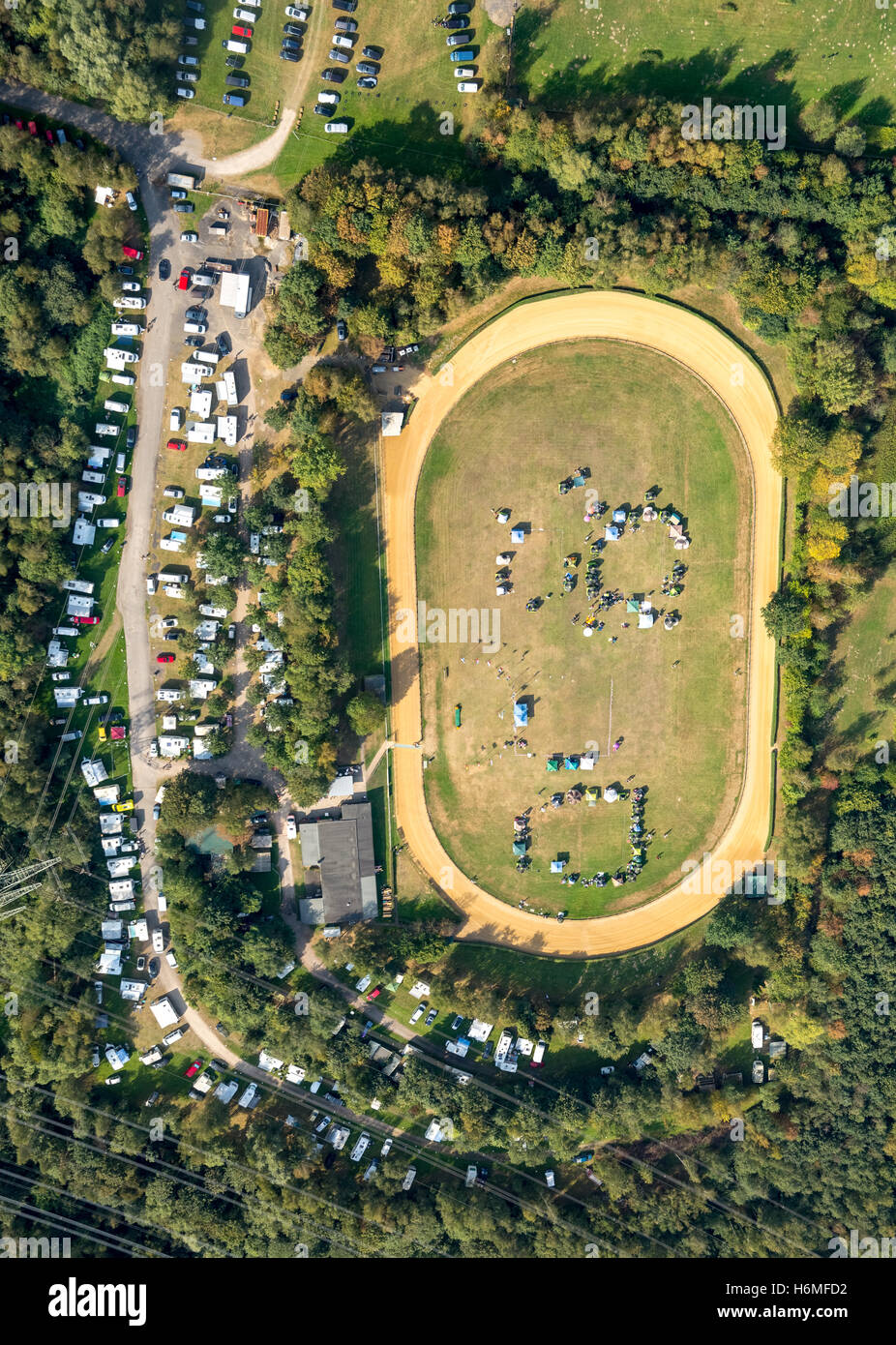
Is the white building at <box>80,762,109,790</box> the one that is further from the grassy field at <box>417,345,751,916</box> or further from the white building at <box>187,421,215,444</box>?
the white building at <box>187,421,215,444</box>

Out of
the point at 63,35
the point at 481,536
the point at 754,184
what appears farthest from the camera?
the point at 481,536

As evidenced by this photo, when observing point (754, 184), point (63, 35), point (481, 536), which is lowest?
point (481, 536)

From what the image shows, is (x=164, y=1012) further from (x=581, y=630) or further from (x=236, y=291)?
(x=236, y=291)

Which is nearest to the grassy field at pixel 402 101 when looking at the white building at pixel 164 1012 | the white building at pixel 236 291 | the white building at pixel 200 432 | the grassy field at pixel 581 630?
the white building at pixel 236 291

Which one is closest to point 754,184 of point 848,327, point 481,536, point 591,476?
point 848,327

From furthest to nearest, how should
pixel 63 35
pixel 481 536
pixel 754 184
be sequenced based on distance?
pixel 481 536
pixel 754 184
pixel 63 35

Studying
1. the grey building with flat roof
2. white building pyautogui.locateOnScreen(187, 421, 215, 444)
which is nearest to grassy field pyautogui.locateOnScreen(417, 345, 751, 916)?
the grey building with flat roof

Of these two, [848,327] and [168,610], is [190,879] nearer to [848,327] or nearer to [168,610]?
[168,610]
